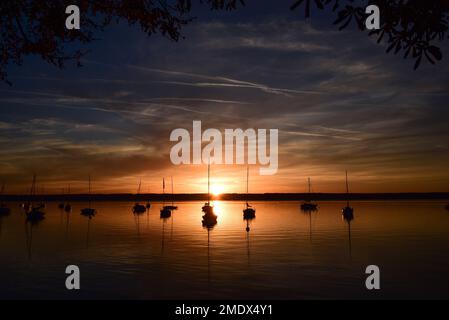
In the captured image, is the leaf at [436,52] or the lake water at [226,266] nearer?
the leaf at [436,52]

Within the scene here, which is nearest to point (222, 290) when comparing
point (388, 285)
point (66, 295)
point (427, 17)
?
point (66, 295)

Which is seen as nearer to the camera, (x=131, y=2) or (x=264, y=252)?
(x=131, y=2)

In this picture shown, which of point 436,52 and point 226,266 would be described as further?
point 226,266

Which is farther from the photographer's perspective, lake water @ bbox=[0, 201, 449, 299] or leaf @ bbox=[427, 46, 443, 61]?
lake water @ bbox=[0, 201, 449, 299]

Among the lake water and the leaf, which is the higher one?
the leaf

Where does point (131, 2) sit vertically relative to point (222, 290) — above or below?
above

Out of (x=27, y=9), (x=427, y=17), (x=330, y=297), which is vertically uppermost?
(x=27, y=9)

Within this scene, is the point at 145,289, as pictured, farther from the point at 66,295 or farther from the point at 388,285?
the point at 388,285

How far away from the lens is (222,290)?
33688 mm

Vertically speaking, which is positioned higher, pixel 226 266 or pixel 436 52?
pixel 436 52
